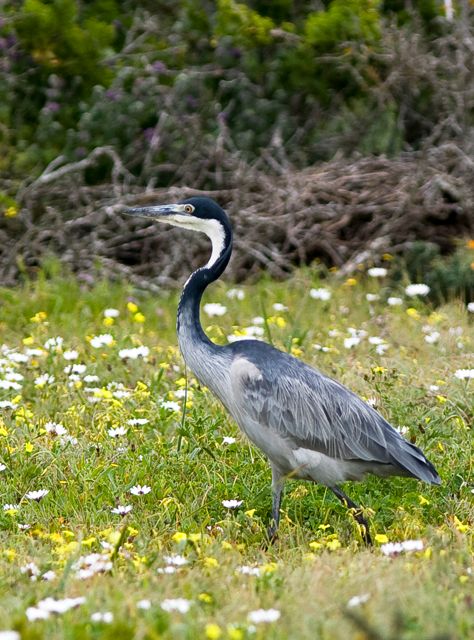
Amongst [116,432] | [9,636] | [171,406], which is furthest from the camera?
[171,406]

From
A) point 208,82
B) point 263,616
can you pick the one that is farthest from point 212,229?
point 208,82

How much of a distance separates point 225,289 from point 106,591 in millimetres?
4901

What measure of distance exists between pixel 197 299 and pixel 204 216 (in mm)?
379

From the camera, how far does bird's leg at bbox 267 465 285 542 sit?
452 centimetres

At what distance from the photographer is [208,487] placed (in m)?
4.77

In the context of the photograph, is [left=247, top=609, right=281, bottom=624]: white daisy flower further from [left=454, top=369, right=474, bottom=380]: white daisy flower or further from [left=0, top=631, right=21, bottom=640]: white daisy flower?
[left=454, top=369, right=474, bottom=380]: white daisy flower

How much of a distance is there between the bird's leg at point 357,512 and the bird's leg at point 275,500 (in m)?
0.21

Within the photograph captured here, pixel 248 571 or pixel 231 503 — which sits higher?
pixel 248 571

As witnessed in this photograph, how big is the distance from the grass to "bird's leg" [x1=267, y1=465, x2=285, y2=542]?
0.03 meters

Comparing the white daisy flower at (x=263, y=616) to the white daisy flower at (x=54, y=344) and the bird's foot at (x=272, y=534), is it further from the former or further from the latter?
the white daisy flower at (x=54, y=344)

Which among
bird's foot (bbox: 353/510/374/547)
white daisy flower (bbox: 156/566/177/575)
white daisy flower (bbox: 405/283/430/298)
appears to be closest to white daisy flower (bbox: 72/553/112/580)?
white daisy flower (bbox: 156/566/177/575)

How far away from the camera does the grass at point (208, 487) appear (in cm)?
321

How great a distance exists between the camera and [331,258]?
872 cm

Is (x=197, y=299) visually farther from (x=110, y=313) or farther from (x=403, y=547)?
(x=110, y=313)
